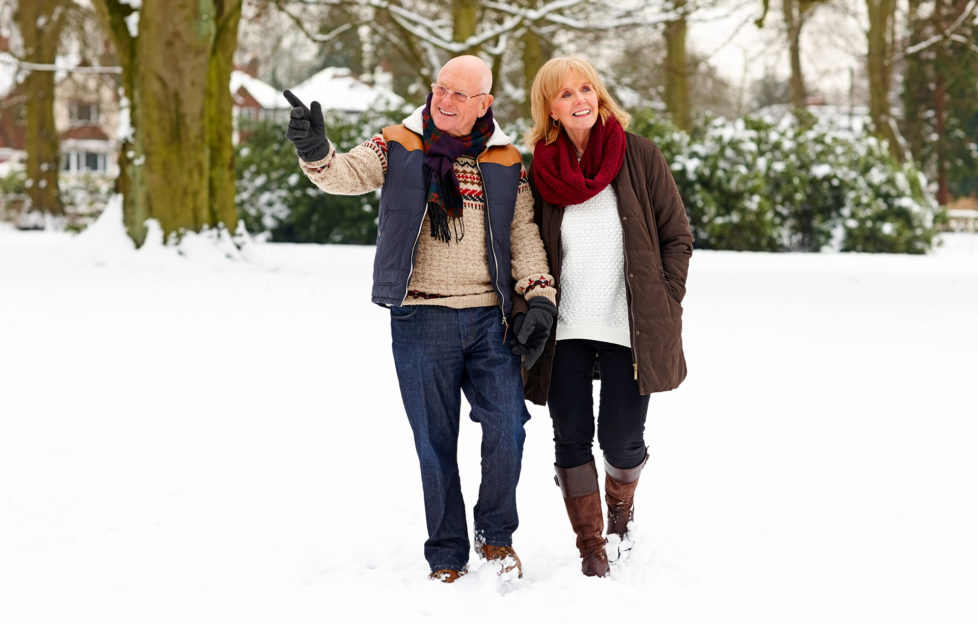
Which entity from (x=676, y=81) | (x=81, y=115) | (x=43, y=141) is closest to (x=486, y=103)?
(x=676, y=81)

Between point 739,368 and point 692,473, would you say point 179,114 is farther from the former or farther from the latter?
point 692,473

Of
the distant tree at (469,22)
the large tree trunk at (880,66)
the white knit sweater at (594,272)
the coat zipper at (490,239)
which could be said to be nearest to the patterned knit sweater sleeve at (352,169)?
the coat zipper at (490,239)

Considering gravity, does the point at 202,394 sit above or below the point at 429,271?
below

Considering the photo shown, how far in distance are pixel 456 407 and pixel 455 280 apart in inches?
16.6

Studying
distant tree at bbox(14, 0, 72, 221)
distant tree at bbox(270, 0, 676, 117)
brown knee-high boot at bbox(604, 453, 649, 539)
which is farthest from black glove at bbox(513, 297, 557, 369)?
distant tree at bbox(14, 0, 72, 221)

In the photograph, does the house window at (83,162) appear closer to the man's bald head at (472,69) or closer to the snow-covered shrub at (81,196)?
the snow-covered shrub at (81,196)

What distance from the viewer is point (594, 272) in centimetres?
327

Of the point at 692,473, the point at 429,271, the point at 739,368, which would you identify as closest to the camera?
the point at 429,271

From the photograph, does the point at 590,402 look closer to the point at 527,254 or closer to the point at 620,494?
the point at 620,494

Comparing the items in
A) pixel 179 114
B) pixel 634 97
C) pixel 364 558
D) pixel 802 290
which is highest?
pixel 634 97

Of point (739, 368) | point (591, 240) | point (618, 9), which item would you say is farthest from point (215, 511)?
point (618, 9)

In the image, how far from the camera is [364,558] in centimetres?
348

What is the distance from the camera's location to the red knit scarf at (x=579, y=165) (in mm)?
3146

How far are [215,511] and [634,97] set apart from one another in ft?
65.1
